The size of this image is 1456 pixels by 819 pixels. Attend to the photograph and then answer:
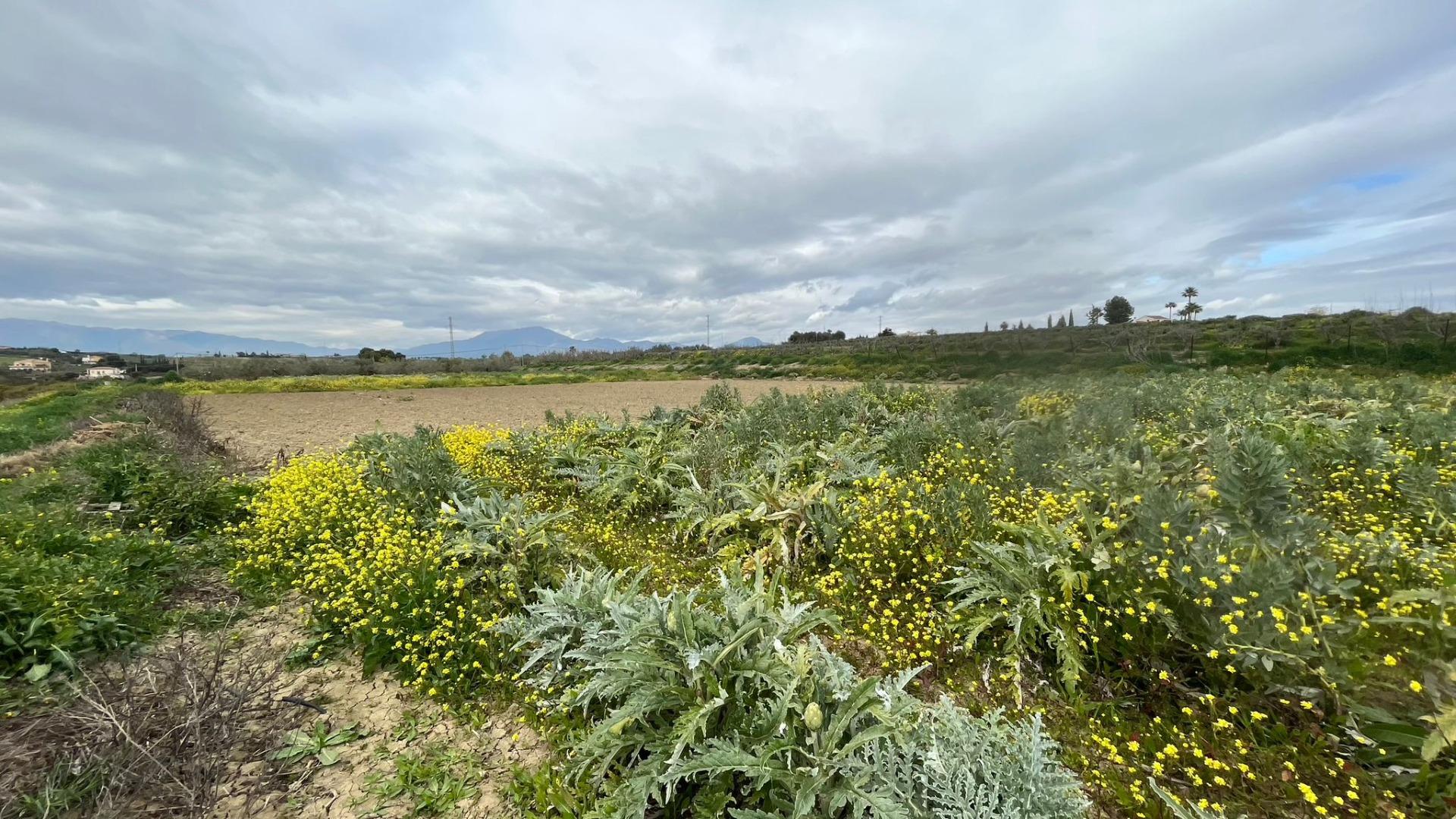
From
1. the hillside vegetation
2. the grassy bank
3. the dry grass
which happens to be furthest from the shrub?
the grassy bank

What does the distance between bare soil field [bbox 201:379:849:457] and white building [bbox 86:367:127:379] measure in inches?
612

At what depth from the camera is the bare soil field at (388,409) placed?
13.8 m

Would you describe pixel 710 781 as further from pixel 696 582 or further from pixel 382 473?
pixel 382 473

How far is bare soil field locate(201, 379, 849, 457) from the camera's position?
13.8m

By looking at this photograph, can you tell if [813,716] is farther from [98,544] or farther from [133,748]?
[98,544]

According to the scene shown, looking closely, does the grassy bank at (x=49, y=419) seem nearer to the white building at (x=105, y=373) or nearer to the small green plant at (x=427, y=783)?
the small green plant at (x=427, y=783)

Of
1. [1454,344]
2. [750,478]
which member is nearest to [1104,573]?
[750,478]

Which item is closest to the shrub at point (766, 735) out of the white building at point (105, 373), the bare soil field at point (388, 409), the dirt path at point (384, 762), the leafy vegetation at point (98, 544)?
the dirt path at point (384, 762)

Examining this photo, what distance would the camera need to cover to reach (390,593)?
409cm

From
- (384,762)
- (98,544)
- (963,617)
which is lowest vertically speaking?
(384,762)

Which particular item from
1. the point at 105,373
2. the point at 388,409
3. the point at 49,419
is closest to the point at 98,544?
the point at 49,419

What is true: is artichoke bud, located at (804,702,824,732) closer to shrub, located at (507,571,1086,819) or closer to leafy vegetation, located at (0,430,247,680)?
shrub, located at (507,571,1086,819)

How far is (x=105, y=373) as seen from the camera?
3691cm

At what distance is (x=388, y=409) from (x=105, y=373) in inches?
1337
